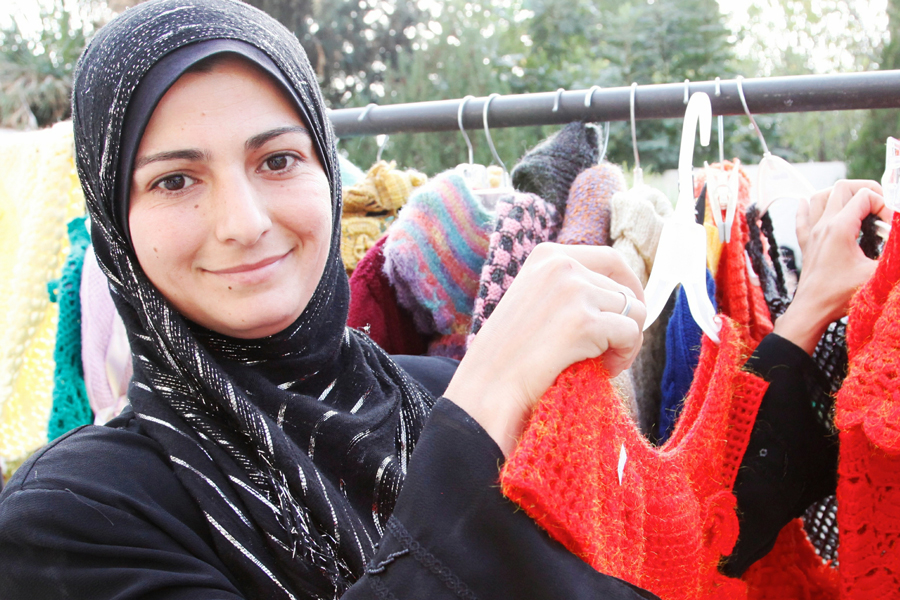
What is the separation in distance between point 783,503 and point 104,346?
1309 mm

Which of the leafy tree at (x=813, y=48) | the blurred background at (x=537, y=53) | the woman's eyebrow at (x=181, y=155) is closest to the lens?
the woman's eyebrow at (x=181, y=155)

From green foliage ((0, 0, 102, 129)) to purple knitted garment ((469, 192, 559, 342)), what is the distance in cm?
951

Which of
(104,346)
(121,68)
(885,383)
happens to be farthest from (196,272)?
(885,383)

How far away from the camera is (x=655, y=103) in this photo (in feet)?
3.64

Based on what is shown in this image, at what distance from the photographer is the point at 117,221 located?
0.86 m

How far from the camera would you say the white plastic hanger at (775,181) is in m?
1.05

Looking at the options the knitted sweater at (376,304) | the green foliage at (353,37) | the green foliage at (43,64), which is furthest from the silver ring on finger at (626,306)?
the green foliage at (353,37)

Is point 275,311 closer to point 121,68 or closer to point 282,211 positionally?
point 282,211

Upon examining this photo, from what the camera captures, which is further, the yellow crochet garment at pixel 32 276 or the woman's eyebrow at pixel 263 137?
the yellow crochet garment at pixel 32 276

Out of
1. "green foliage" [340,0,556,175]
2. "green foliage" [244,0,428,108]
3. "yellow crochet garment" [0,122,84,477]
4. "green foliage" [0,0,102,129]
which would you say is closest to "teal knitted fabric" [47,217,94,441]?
"yellow crochet garment" [0,122,84,477]

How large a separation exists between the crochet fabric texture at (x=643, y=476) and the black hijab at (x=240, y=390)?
1.14 feet

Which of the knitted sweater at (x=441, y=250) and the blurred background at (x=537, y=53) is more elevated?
the blurred background at (x=537, y=53)

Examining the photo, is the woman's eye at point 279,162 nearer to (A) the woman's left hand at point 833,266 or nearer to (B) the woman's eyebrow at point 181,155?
(B) the woman's eyebrow at point 181,155

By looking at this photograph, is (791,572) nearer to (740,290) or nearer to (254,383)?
(740,290)
